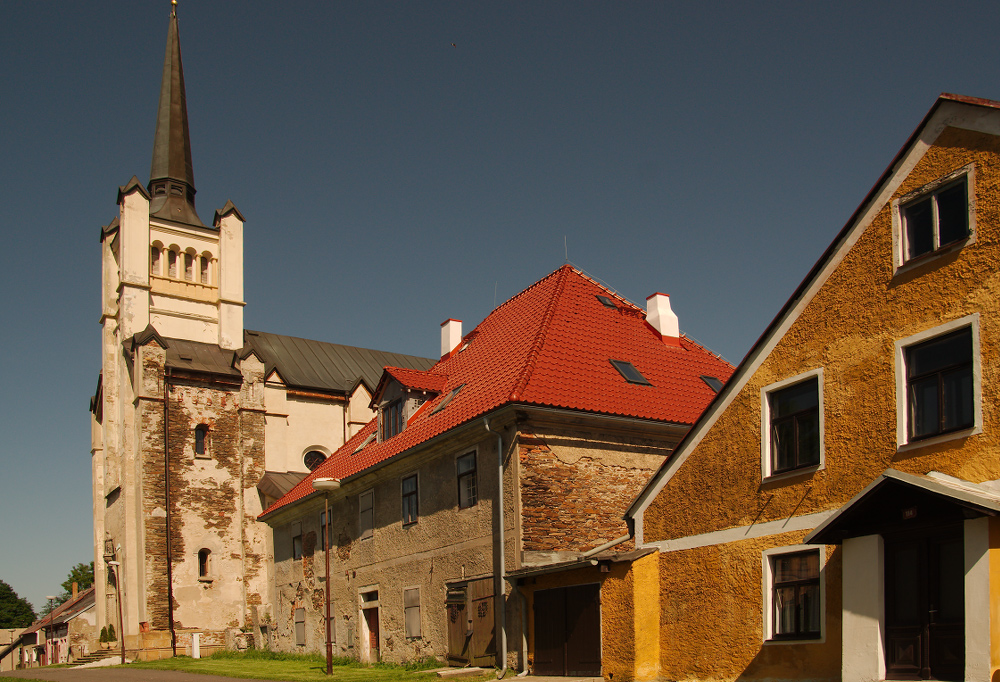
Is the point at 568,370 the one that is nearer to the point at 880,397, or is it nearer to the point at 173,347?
the point at 880,397

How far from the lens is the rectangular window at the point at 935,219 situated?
1144 cm

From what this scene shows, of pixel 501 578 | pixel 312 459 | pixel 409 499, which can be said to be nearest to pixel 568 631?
pixel 501 578

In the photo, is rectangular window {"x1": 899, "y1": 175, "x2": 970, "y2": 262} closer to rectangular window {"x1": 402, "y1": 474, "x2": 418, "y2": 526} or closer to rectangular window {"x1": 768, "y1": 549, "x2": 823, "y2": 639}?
rectangular window {"x1": 768, "y1": 549, "x2": 823, "y2": 639}

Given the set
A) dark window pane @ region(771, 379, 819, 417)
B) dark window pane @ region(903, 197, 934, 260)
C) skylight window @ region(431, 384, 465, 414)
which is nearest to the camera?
dark window pane @ region(903, 197, 934, 260)

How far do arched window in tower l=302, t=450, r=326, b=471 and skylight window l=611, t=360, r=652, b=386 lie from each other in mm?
22983

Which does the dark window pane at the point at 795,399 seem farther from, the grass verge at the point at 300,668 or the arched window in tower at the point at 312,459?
the arched window in tower at the point at 312,459

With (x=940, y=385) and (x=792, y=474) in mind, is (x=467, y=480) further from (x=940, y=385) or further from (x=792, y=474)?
(x=940, y=385)

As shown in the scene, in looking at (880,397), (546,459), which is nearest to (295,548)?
(546,459)

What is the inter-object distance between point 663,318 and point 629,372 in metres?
3.35

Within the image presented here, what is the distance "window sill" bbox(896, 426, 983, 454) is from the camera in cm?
1066

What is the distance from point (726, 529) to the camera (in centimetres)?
1404

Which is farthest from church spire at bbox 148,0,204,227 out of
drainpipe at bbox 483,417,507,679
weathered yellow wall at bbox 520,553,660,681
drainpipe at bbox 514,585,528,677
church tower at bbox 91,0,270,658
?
weathered yellow wall at bbox 520,553,660,681

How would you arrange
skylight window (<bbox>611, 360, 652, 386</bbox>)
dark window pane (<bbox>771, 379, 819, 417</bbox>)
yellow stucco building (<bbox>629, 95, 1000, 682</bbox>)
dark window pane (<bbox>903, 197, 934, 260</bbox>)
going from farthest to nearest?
skylight window (<bbox>611, 360, 652, 386</bbox>)
dark window pane (<bbox>771, 379, 819, 417</bbox>)
dark window pane (<bbox>903, 197, 934, 260</bbox>)
yellow stucco building (<bbox>629, 95, 1000, 682</bbox>)

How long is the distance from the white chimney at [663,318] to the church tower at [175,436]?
18123mm
